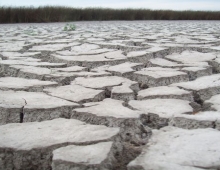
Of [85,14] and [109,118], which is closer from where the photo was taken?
[109,118]

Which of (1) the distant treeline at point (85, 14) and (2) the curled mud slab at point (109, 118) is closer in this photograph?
(2) the curled mud slab at point (109, 118)

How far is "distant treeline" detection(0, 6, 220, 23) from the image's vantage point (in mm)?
8133

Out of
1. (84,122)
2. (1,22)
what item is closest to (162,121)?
(84,122)

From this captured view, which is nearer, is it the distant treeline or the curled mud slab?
the curled mud slab

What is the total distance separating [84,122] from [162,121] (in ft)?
0.89

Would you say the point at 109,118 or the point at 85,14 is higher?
the point at 85,14

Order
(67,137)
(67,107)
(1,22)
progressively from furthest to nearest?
(1,22)
(67,107)
(67,137)

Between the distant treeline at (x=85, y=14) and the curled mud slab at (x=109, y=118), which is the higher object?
the distant treeline at (x=85, y=14)

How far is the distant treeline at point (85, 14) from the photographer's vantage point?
8133 millimetres

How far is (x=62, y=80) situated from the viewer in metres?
1.62

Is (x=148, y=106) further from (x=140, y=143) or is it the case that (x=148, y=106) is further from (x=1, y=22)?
(x=1, y=22)

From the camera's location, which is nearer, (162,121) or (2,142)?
(2,142)

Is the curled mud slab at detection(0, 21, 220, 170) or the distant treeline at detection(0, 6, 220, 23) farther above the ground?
the distant treeline at detection(0, 6, 220, 23)

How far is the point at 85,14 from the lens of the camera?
1004cm
